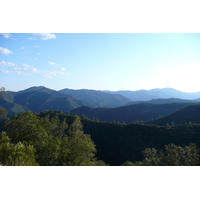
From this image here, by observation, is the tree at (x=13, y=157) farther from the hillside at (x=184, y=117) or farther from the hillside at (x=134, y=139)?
the hillside at (x=184, y=117)

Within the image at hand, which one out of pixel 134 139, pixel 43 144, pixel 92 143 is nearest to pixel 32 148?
pixel 43 144

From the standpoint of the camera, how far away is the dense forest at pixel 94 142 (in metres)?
13.3

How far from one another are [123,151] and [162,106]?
5571 inches

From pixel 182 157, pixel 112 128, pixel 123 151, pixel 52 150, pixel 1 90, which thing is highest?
pixel 1 90

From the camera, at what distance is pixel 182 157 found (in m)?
17.8

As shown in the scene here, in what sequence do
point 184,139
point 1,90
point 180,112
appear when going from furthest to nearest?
point 180,112 → point 184,139 → point 1,90

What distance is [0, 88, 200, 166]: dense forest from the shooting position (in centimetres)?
1330

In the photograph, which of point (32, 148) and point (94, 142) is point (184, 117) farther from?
point (32, 148)

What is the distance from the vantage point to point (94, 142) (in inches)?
2105

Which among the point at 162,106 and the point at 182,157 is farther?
the point at 162,106
